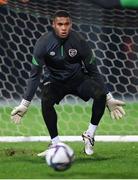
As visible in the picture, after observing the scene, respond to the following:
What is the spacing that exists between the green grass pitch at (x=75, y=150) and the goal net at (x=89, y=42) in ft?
0.05

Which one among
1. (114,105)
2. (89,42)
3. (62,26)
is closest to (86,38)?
(89,42)

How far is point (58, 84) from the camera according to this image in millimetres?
6777

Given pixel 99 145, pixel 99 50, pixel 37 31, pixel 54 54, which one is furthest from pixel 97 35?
pixel 54 54

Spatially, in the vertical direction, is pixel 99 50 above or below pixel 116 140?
below

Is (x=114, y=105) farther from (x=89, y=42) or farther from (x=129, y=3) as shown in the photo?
(x=89, y=42)

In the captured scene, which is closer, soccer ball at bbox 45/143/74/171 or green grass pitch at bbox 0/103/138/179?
soccer ball at bbox 45/143/74/171

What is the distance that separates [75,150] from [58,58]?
3.47 feet

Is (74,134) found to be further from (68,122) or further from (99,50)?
(99,50)

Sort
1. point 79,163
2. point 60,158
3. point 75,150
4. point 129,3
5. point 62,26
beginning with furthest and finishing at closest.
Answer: point 129,3 → point 75,150 → point 62,26 → point 79,163 → point 60,158

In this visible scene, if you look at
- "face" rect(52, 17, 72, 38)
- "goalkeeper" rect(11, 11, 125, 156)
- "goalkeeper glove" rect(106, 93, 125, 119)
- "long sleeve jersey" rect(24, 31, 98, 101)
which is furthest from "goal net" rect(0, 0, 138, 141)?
"face" rect(52, 17, 72, 38)

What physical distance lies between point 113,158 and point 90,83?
2.36 feet

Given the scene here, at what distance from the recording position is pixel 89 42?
10617 mm

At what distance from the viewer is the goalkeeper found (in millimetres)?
6629

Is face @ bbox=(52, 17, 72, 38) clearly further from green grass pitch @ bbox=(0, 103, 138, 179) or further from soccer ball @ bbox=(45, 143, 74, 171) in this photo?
soccer ball @ bbox=(45, 143, 74, 171)
